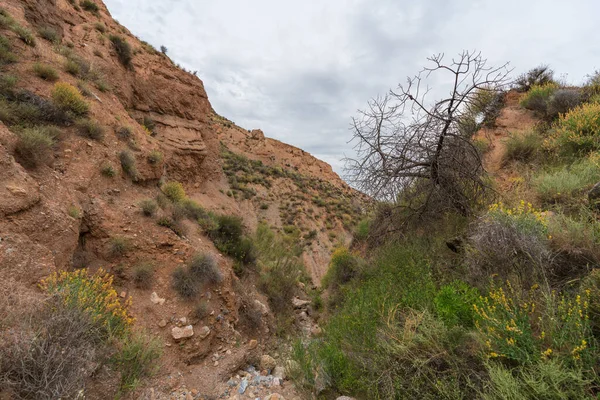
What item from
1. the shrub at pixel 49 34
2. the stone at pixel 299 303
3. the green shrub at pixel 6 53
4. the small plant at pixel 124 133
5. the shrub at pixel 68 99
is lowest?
the stone at pixel 299 303

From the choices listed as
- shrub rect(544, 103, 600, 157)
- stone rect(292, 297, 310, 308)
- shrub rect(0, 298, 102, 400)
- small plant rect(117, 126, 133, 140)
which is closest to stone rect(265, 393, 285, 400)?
shrub rect(0, 298, 102, 400)

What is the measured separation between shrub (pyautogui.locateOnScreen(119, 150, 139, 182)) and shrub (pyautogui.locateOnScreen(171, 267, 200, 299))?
9.64 ft

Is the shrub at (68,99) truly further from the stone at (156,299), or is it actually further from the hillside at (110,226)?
the stone at (156,299)

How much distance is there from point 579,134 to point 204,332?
28.0ft

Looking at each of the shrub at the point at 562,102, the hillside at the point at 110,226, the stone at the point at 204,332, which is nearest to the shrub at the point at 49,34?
the hillside at the point at 110,226

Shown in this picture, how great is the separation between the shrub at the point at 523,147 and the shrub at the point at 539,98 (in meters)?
1.89

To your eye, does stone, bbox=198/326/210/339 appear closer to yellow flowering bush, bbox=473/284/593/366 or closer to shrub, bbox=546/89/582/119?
yellow flowering bush, bbox=473/284/593/366

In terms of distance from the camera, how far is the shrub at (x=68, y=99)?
6.11 metres

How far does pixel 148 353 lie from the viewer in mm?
3111

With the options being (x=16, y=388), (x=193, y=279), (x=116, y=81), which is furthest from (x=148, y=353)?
(x=116, y=81)

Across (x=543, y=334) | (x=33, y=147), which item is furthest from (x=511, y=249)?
(x=33, y=147)

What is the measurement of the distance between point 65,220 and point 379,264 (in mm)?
5980

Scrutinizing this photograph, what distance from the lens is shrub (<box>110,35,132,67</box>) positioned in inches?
419

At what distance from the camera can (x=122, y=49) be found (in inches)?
424
